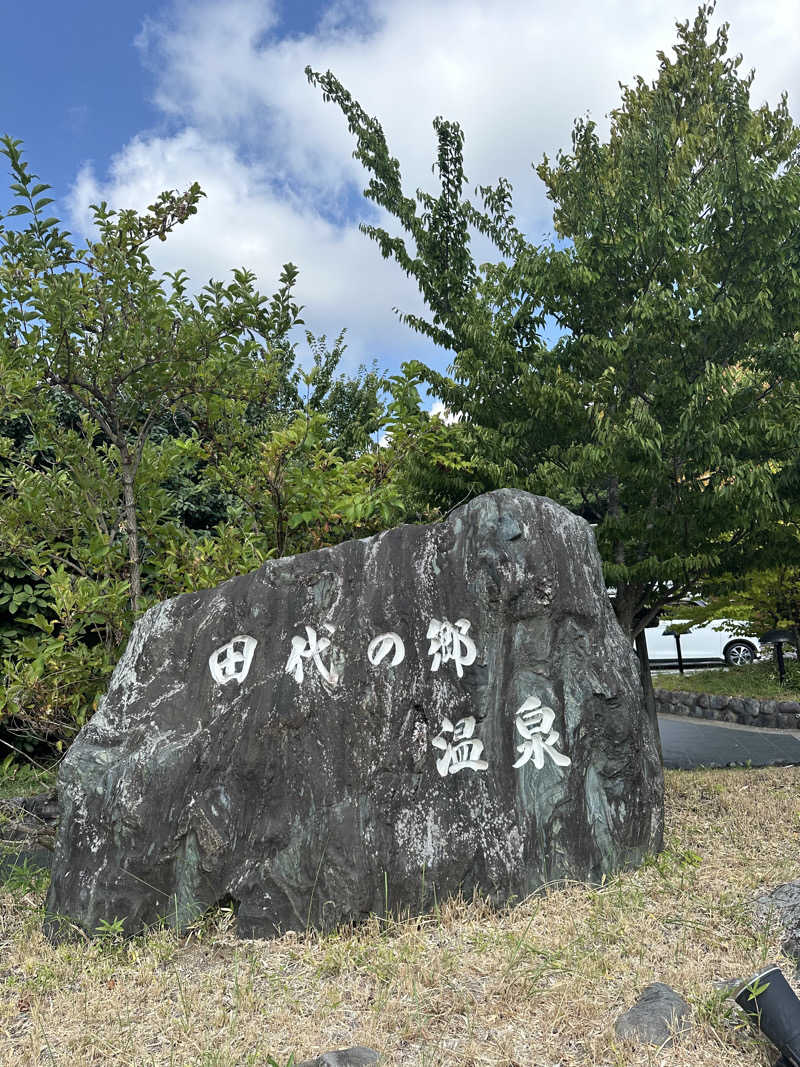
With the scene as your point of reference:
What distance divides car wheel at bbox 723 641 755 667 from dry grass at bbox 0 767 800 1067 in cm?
1371

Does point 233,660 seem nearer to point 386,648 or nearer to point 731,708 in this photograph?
point 386,648

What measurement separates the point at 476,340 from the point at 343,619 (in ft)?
11.5

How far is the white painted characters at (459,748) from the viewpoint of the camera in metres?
4.35

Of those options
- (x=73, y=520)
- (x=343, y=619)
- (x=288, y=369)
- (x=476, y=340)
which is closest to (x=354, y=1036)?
(x=343, y=619)

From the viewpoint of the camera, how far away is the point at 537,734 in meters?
4.46

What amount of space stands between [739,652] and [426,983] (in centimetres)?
1580

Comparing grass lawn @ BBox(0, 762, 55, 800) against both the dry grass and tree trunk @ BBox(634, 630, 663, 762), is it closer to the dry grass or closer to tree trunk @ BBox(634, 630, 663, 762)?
the dry grass

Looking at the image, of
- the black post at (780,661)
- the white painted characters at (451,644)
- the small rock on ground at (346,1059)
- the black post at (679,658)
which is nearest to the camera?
the small rock on ground at (346,1059)

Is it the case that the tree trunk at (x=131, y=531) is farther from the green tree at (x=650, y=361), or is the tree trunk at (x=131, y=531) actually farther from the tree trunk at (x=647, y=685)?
the tree trunk at (x=647, y=685)

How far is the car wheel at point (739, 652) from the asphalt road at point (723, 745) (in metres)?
4.57

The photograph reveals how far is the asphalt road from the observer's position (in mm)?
9703

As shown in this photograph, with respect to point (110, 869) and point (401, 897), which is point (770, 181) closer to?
point (401, 897)

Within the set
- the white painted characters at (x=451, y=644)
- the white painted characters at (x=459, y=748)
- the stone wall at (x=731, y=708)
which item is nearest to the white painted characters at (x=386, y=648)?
the white painted characters at (x=451, y=644)

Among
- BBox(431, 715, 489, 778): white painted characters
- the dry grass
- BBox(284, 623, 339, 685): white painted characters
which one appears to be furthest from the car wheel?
BBox(284, 623, 339, 685): white painted characters
